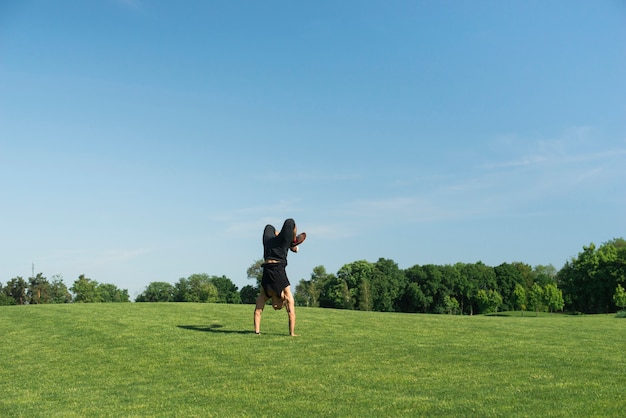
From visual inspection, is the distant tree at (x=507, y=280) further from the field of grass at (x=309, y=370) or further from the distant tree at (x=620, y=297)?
the field of grass at (x=309, y=370)

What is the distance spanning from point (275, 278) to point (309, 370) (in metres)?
4.44

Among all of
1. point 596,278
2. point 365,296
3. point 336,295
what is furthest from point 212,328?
point 336,295

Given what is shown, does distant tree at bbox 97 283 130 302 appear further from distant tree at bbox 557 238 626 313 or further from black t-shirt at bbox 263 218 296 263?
black t-shirt at bbox 263 218 296 263

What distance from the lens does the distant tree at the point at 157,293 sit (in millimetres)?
118375

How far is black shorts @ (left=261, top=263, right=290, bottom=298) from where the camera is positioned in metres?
14.9

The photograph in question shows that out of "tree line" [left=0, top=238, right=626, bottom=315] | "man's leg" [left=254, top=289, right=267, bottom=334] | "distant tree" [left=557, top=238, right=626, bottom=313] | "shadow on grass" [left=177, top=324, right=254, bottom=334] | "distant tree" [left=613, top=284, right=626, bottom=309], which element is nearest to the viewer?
"man's leg" [left=254, top=289, right=267, bottom=334]

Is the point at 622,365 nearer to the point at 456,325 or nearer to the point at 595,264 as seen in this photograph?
the point at 456,325

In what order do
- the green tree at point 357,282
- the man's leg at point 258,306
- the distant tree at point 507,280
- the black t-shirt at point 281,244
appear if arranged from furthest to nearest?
the distant tree at point 507,280 → the green tree at point 357,282 → the man's leg at point 258,306 → the black t-shirt at point 281,244

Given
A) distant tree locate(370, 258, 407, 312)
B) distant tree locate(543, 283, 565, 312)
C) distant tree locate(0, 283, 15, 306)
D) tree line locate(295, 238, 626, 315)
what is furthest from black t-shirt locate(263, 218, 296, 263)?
distant tree locate(370, 258, 407, 312)

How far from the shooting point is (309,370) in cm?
1077

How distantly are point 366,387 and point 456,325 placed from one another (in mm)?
9991

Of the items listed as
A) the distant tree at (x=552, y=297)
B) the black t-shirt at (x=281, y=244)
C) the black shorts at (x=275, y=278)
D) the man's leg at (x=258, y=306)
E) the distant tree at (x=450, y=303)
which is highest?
the black t-shirt at (x=281, y=244)

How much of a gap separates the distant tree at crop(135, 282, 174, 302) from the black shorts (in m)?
109

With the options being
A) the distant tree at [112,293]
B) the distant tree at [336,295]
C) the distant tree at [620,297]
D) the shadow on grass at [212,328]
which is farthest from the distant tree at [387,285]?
the shadow on grass at [212,328]
